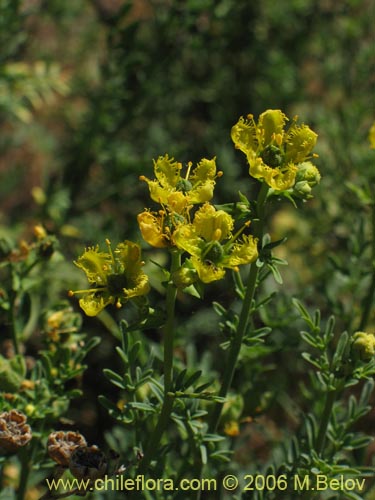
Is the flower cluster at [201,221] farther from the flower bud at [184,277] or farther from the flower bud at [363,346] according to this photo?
the flower bud at [363,346]

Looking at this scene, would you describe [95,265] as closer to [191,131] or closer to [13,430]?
[13,430]

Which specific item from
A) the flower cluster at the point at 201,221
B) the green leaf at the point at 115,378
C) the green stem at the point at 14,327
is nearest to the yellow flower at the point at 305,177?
the flower cluster at the point at 201,221

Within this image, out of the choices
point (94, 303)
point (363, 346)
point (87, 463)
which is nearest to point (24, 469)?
point (87, 463)

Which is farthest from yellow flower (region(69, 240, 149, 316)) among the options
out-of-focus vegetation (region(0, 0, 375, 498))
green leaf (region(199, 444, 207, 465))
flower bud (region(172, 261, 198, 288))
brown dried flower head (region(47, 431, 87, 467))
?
out-of-focus vegetation (region(0, 0, 375, 498))

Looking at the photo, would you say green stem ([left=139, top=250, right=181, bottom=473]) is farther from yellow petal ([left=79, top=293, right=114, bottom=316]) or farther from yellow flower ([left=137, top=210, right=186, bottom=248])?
yellow petal ([left=79, top=293, right=114, bottom=316])

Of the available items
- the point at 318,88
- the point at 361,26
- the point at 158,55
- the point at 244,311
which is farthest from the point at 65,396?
the point at 318,88
